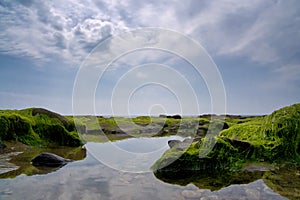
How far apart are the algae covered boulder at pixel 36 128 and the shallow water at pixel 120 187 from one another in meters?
6.38

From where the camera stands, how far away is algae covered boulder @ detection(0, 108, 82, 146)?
40.5 feet

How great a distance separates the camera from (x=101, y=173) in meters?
6.87

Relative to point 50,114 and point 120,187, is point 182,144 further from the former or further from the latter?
point 50,114

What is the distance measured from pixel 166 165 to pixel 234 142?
2.45 metres

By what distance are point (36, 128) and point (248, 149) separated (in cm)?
1050

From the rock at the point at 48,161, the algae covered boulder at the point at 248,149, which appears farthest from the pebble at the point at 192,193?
the rock at the point at 48,161

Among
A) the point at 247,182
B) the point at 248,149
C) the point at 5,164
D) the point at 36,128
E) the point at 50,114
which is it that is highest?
the point at 50,114

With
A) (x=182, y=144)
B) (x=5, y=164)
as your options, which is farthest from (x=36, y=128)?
(x=182, y=144)

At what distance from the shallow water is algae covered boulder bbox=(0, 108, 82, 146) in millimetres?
6380

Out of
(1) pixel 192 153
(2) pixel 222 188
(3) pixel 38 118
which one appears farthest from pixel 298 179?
(3) pixel 38 118

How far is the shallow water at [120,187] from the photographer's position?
16.6ft

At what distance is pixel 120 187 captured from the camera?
5.65 metres

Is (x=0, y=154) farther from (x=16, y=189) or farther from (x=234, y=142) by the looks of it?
(x=234, y=142)

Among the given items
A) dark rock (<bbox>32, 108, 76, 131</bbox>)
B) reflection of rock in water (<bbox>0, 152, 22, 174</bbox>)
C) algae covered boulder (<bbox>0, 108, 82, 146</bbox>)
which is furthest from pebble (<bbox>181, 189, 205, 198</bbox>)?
dark rock (<bbox>32, 108, 76, 131</bbox>)
